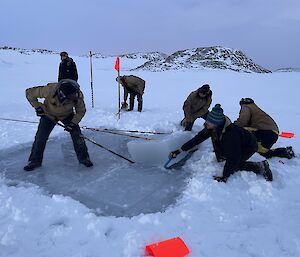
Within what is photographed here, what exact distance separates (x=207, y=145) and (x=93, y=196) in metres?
2.70

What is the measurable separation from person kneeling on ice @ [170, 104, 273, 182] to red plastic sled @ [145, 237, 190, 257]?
1556 mm

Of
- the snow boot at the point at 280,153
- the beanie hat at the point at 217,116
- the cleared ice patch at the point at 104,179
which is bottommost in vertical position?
the cleared ice patch at the point at 104,179

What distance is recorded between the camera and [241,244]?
129 inches

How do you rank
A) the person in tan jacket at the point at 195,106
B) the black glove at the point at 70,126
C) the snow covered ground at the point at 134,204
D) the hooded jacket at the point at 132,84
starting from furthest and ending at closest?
1. the hooded jacket at the point at 132,84
2. the person in tan jacket at the point at 195,106
3. the black glove at the point at 70,126
4. the snow covered ground at the point at 134,204

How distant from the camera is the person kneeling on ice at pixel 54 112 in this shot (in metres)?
4.76

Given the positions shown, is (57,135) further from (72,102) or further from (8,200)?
(8,200)

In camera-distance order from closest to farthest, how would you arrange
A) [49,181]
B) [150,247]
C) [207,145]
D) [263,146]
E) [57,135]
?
1. [150,247]
2. [49,181]
3. [263,146]
4. [207,145]
5. [57,135]

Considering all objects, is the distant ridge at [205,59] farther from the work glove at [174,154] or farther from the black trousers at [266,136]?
the work glove at [174,154]

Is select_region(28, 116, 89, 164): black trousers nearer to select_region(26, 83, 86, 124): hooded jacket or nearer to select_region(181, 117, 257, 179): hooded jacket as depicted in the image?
select_region(26, 83, 86, 124): hooded jacket

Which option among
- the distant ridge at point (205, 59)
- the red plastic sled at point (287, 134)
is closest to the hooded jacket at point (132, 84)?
the red plastic sled at point (287, 134)

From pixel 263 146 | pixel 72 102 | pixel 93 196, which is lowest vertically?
pixel 93 196

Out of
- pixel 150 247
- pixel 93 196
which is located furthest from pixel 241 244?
pixel 93 196

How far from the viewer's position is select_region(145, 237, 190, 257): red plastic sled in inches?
120

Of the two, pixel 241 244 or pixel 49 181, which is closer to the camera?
pixel 241 244
